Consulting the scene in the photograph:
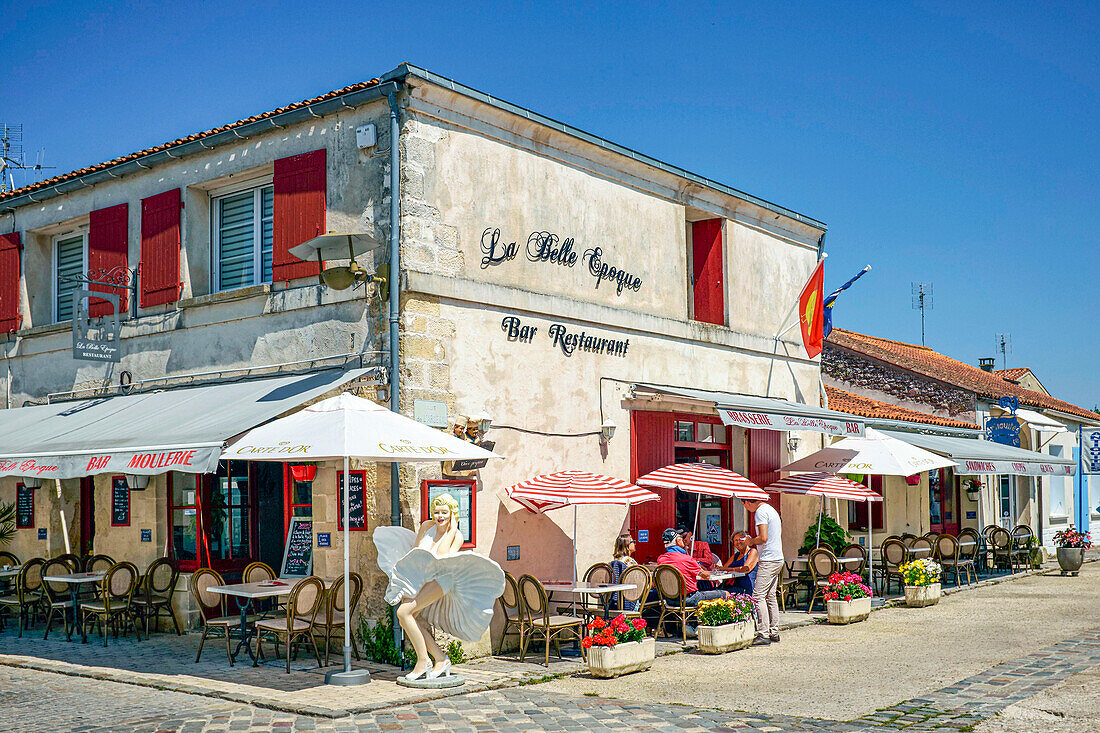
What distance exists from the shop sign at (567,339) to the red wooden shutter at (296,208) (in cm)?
212

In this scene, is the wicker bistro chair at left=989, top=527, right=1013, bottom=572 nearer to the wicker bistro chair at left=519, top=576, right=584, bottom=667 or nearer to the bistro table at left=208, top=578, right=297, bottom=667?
the wicker bistro chair at left=519, top=576, right=584, bottom=667

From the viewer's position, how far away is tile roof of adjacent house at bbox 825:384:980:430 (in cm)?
2047

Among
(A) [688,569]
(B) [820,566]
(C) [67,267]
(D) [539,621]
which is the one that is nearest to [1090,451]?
(B) [820,566]

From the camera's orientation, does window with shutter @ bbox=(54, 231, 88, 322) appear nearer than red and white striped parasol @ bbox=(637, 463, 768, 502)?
No

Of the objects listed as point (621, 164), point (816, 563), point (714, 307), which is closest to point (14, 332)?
point (621, 164)

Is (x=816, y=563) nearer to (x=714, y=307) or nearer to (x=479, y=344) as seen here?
(x=714, y=307)

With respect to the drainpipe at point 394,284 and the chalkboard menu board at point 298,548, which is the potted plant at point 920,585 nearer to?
the drainpipe at point 394,284

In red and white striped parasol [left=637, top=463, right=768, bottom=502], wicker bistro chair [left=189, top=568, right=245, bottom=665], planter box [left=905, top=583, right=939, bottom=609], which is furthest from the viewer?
planter box [left=905, top=583, right=939, bottom=609]

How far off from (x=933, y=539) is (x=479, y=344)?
1051cm

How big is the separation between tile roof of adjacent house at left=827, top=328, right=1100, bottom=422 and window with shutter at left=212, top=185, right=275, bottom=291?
1674cm

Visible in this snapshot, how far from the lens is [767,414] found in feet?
43.2

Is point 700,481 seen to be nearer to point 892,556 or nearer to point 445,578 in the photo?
point 445,578

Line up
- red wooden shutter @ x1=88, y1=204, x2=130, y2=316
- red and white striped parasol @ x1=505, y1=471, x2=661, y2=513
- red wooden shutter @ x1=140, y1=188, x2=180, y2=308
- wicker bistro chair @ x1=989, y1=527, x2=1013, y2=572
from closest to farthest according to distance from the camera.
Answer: red and white striped parasol @ x1=505, y1=471, x2=661, y2=513, red wooden shutter @ x1=140, y1=188, x2=180, y2=308, red wooden shutter @ x1=88, y1=204, x2=130, y2=316, wicker bistro chair @ x1=989, y1=527, x2=1013, y2=572

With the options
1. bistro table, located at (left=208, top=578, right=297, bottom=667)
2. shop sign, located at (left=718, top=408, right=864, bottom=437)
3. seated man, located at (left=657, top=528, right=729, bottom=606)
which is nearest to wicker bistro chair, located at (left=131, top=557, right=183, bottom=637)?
bistro table, located at (left=208, top=578, right=297, bottom=667)
